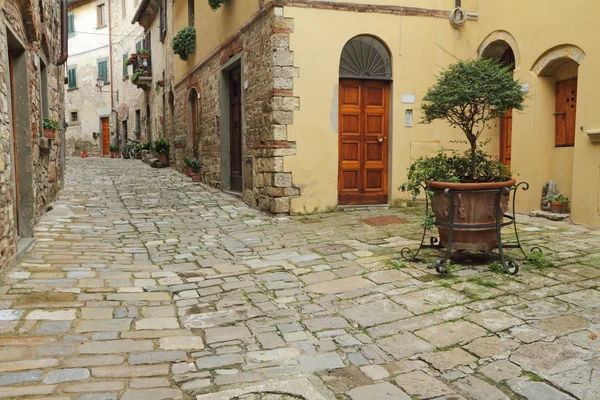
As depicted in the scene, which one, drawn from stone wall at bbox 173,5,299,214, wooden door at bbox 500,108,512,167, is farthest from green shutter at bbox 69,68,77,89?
wooden door at bbox 500,108,512,167

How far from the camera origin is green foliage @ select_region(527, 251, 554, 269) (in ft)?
15.1

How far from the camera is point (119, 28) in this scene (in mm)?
24500

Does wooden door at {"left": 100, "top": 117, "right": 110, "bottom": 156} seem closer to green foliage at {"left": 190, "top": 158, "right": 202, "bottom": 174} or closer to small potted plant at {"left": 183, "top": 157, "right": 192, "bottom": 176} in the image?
small potted plant at {"left": 183, "top": 157, "right": 192, "bottom": 176}

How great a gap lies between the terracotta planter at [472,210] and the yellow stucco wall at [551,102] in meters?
2.57

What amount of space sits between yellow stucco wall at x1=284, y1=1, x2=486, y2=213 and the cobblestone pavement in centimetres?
184

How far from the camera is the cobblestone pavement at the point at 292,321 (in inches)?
108

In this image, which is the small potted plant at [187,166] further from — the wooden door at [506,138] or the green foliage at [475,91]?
the green foliage at [475,91]

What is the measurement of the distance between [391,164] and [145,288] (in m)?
4.99

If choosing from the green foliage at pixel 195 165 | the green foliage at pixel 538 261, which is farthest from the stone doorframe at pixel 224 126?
the green foliage at pixel 538 261

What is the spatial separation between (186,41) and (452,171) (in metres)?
9.80

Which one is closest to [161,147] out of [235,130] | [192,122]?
[192,122]

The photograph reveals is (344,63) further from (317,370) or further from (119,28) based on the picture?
(119,28)

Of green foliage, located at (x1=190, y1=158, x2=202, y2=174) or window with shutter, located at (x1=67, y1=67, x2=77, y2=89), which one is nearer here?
green foliage, located at (x1=190, y1=158, x2=202, y2=174)

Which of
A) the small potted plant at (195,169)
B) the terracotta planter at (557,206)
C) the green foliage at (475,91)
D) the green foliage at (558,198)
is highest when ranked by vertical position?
the green foliage at (475,91)
